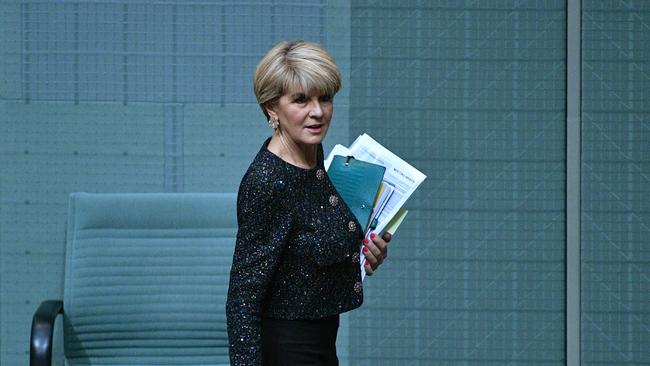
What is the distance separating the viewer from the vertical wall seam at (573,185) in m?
3.13

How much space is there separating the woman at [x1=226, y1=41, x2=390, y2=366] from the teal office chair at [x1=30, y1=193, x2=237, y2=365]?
97cm

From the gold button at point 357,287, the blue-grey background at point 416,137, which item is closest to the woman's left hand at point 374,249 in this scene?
the gold button at point 357,287

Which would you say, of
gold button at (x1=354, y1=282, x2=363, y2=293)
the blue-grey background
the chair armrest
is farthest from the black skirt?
the blue-grey background

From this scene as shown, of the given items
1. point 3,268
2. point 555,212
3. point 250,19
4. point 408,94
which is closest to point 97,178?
point 3,268

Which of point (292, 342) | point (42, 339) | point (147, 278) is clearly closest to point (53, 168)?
point (147, 278)

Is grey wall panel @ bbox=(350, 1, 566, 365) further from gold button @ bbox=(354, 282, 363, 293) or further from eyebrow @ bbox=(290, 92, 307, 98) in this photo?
eyebrow @ bbox=(290, 92, 307, 98)

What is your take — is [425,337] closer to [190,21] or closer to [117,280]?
[117,280]

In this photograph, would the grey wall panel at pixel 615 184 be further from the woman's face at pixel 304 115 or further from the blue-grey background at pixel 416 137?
the woman's face at pixel 304 115

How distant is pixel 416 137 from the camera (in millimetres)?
3135

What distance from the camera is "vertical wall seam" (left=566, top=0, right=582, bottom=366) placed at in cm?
313

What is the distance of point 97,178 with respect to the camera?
303 centimetres

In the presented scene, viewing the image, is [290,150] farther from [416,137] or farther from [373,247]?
[416,137]

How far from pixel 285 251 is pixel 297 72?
322 mm

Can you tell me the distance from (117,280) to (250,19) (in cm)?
92
